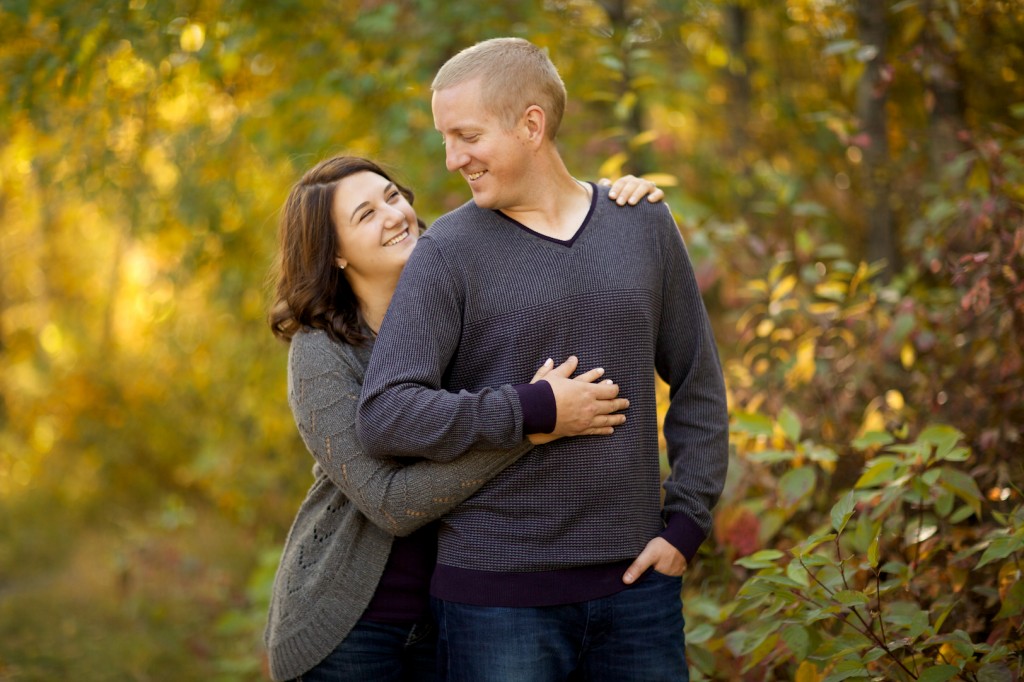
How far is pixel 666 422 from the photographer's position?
2289 mm

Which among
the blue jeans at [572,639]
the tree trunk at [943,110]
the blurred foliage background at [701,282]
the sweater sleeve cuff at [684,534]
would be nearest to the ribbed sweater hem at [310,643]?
the blue jeans at [572,639]

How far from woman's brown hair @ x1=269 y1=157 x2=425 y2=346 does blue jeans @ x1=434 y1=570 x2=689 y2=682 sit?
71 cm

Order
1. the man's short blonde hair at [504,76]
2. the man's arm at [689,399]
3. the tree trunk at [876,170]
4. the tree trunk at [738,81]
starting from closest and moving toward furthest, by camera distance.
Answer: the man's short blonde hair at [504,76] → the man's arm at [689,399] → the tree trunk at [876,170] → the tree trunk at [738,81]

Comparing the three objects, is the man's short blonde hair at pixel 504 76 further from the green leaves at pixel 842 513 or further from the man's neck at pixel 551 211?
the green leaves at pixel 842 513

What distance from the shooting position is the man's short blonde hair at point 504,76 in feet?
6.72

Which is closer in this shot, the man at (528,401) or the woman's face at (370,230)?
the man at (528,401)

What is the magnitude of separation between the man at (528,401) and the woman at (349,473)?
0.27ft

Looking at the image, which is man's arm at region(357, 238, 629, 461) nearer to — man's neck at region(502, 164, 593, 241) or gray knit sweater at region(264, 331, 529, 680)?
gray knit sweater at region(264, 331, 529, 680)

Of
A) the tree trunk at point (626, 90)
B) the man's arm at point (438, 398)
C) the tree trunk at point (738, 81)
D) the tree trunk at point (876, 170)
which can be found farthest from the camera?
the tree trunk at point (738, 81)

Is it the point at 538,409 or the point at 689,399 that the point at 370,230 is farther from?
the point at 689,399

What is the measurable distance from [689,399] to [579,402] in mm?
417

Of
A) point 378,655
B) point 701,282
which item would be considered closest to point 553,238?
point 378,655

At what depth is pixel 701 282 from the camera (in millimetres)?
3406

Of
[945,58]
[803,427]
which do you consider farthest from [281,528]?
[945,58]
